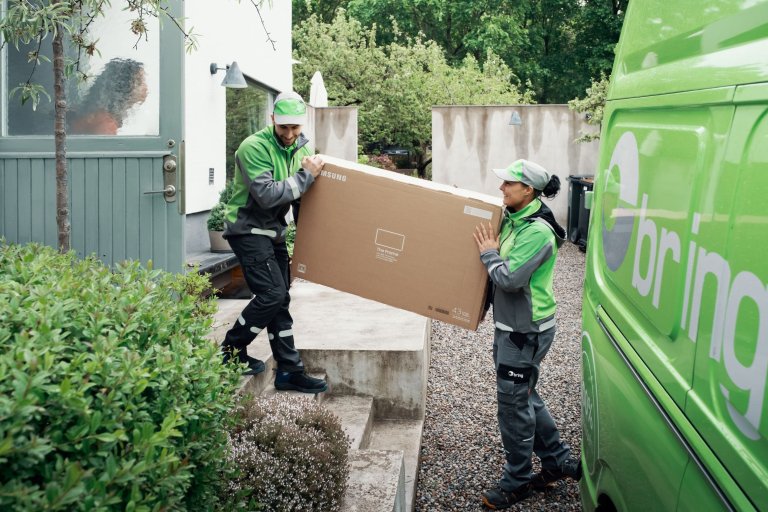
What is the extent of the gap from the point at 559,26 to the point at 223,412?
33.7 m

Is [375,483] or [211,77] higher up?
[211,77]

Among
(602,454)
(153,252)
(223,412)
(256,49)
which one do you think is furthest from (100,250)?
(256,49)

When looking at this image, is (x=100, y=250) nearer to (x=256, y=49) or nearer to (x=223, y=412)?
(x=223, y=412)

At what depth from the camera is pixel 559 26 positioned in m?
33.8

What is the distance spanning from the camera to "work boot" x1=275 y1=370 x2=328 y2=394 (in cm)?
501

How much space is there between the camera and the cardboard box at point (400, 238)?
3.99 m

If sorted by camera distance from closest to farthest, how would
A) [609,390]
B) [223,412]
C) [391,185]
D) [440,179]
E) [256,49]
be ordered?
[223,412] < [609,390] < [391,185] < [256,49] < [440,179]

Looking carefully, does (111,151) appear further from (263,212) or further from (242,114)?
(242,114)

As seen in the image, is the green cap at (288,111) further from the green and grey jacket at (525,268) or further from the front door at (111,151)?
the green and grey jacket at (525,268)

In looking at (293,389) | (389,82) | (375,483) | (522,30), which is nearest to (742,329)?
(375,483)

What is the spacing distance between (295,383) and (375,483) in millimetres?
1598

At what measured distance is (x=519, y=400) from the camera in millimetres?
4188

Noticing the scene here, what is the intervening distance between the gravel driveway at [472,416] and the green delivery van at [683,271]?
1380 mm

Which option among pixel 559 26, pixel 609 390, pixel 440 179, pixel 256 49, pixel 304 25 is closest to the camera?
Answer: pixel 609 390
